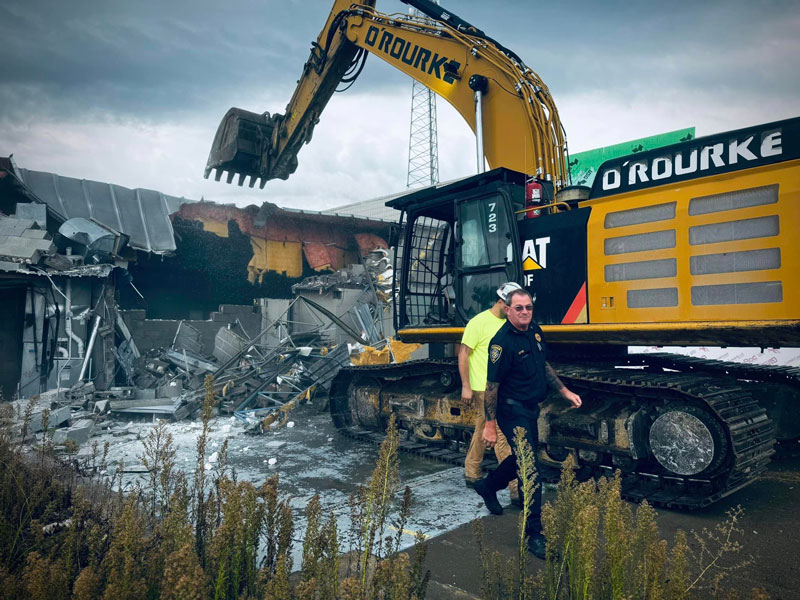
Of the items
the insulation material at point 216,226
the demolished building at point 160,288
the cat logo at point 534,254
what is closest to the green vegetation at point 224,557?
the cat logo at point 534,254

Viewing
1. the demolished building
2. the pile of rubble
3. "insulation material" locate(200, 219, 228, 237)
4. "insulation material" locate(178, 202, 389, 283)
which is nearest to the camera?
the pile of rubble

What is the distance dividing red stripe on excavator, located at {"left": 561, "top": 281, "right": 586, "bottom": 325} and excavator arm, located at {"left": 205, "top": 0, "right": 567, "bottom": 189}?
1.75m

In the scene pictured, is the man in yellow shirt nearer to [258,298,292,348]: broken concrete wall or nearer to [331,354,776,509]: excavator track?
[331,354,776,509]: excavator track

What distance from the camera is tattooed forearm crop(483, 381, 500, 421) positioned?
3.96 meters

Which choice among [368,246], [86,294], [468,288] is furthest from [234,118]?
[368,246]

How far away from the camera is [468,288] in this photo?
568 centimetres

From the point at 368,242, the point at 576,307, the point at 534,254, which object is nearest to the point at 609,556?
the point at 576,307

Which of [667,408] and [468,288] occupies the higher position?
[468,288]

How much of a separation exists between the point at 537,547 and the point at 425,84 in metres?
5.76

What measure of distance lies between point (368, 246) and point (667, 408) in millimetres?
15100

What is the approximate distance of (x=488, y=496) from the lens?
4.21 metres

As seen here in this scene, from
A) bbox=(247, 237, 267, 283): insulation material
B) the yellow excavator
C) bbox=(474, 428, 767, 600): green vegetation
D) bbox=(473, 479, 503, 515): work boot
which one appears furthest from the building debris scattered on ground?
bbox=(474, 428, 767, 600): green vegetation

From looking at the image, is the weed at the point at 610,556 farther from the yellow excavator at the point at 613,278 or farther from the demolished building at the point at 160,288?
the demolished building at the point at 160,288

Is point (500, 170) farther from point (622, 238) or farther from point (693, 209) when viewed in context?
point (693, 209)
